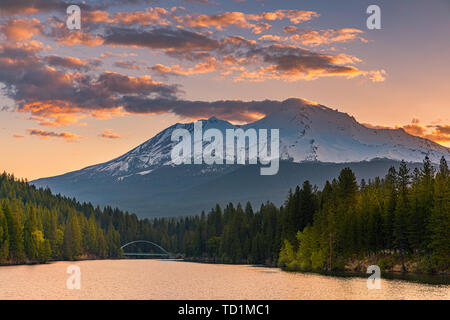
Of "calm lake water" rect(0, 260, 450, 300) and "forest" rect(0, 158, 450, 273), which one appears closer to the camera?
"calm lake water" rect(0, 260, 450, 300)

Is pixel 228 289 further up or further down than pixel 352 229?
further down

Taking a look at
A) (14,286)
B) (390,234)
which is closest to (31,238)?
(14,286)

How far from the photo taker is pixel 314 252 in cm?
13112

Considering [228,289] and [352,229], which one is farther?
[352,229]

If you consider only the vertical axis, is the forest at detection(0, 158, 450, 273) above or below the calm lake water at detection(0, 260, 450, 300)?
above

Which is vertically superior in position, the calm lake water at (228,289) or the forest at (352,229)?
the forest at (352,229)

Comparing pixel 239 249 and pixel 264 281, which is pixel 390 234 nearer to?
pixel 264 281

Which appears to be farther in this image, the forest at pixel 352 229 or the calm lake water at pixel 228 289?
the forest at pixel 352 229

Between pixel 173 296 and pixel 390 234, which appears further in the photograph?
pixel 390 234
